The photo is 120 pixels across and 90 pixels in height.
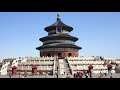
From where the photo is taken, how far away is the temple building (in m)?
44.7

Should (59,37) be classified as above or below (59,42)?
above

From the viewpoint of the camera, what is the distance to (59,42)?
4650 centimetres

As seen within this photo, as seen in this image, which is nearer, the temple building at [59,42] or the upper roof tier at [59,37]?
the temple building at [59,42]

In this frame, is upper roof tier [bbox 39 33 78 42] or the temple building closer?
the temple building

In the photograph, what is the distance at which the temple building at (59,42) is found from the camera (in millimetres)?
44688

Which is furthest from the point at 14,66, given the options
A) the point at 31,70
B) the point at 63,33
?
the point at 63,33

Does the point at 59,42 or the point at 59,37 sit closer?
the point at 59,42
